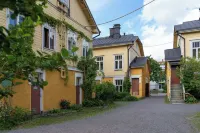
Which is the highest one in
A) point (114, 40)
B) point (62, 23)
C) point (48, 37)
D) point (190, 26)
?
point (190, 26)

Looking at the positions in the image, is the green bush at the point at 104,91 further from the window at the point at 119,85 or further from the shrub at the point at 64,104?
the window at the point at 119,85

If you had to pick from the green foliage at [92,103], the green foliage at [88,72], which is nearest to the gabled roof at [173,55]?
the green foliage at [88,72]

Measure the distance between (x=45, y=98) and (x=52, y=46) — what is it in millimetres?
3498

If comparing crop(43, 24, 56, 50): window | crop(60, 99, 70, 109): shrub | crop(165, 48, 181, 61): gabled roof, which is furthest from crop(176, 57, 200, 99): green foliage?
crop(43, 24, 56, 50): window

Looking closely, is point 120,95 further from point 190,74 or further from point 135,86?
point 190,74

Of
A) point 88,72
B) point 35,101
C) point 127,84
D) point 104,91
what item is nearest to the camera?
point 35,101

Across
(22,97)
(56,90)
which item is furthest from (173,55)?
(22,97)

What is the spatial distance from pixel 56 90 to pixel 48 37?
3540mm

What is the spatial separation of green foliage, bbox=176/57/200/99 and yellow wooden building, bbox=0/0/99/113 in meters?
8.97

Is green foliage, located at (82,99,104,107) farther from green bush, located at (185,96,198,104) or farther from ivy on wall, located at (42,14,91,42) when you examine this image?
green bush, located at (185,96,198,104)

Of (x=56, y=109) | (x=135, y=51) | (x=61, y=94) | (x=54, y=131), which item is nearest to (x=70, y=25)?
(x=61, y=94)

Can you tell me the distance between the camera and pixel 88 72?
1977 cm

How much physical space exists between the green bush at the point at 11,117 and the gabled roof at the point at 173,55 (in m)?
19.0

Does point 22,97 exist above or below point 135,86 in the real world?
above
